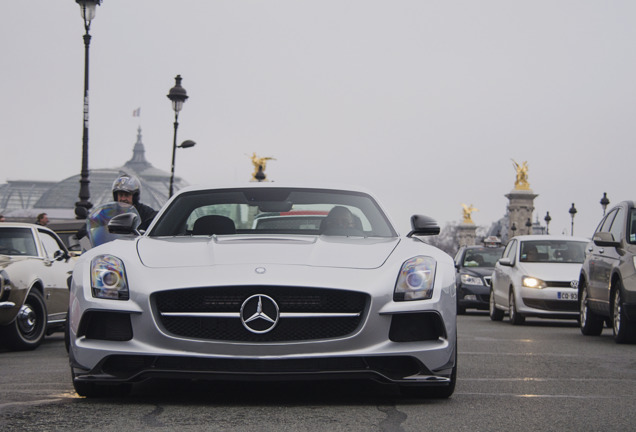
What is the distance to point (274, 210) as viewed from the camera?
23.8 feet

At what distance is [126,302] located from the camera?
5734 mm

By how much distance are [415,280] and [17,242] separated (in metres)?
7.60

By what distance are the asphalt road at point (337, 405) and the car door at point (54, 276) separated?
390 cm

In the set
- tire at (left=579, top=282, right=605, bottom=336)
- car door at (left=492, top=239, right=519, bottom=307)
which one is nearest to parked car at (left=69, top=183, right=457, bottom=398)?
tire at (left=579, top=282, right=605, bottom=336)

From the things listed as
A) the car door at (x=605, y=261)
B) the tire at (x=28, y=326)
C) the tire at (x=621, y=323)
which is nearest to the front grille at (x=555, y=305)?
the car door at (x=605, y=261)

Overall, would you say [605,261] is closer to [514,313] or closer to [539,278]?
[539,278]

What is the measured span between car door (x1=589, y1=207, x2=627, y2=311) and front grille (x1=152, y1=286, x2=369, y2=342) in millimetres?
7166

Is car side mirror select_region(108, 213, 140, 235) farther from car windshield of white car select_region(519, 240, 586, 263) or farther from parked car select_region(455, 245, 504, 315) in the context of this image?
parked car select_region(455, 245, 504, 315)

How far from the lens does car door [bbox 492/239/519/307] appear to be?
59.1 feet

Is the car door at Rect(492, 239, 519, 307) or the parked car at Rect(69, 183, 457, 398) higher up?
the parked car at Rect(69, 183, 457, 398)

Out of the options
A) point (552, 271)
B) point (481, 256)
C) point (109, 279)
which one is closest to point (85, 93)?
point (481, 256)

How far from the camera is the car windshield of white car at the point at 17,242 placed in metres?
12.2

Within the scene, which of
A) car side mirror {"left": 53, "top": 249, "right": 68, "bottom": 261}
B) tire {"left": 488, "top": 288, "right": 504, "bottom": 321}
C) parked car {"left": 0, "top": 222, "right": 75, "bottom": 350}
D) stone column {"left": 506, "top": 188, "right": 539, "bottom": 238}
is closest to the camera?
parked car {"left": 0, "top": 222, "right": 75, "bottom": 350}

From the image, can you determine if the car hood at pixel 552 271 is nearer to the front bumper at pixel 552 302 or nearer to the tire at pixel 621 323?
the front bumper at pixel 552 302
